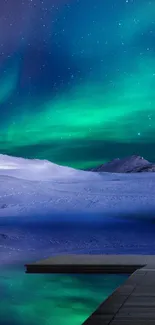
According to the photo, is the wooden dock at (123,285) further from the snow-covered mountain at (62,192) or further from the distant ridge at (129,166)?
the distant ridge at (129,166)

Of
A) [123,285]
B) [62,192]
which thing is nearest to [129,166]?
[62,192]

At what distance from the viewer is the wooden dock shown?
4719mm

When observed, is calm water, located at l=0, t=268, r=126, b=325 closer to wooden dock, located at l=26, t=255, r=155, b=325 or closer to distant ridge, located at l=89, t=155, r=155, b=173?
wooden dock, located at l=26, t=255, r=155, b=325

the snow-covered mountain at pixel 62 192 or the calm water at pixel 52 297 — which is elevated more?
the snow-covered mountain at pixel 62 192

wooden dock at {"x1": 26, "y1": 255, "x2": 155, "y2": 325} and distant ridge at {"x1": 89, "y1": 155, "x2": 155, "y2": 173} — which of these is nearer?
wooden dock at {"x1": 26, "y1": 255, "x2": 155, "y2": 325}

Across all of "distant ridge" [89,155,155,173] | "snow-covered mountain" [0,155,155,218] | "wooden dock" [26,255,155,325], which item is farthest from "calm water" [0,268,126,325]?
"distant ridge" [89,155,155,173]

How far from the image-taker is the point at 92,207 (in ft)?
183

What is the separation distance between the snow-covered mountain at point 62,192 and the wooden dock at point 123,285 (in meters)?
42.6

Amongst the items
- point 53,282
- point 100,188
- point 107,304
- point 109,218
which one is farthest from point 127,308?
point 100,188

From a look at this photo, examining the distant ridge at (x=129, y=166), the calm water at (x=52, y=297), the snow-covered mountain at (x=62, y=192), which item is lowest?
the calm water at (x=52, y=297)

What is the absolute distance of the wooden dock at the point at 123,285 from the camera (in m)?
4.72

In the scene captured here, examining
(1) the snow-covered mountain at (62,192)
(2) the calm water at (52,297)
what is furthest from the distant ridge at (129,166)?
(2) the calm water at (52,297)

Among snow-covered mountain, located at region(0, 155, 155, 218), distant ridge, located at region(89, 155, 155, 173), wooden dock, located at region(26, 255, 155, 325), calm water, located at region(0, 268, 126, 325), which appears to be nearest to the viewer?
wooden dock, located at region(26, 255, 155, 325)

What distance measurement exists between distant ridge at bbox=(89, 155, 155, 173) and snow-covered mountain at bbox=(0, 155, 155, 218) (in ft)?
164
